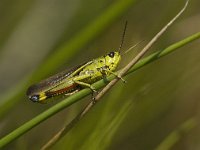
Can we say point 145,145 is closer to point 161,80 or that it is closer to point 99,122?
point 161,80

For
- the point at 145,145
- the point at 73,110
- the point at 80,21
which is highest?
the point at 80,21

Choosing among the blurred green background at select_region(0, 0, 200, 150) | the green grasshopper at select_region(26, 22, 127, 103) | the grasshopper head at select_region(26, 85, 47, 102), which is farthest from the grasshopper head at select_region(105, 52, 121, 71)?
the grasshopper head at select_region(26, 85, 47, 102)

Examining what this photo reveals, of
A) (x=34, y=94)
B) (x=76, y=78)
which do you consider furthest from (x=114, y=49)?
(x=34, y=94)

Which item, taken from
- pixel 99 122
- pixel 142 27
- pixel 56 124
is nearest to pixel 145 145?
pixel 56 124

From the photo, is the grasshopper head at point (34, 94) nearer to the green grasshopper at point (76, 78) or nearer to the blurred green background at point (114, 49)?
the green grasshopper at point (76, 78)

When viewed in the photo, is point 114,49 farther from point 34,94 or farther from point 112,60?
point 34,94

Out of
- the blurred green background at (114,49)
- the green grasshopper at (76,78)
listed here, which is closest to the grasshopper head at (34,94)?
the green grasshopper at (76,78)

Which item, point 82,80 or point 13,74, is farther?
point 13,74

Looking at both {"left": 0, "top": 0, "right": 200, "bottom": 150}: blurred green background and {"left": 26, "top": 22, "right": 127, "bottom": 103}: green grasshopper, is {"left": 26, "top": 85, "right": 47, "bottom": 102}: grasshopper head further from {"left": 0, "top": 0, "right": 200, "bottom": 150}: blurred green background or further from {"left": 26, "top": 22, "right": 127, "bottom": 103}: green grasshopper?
{"left": 0, "top": 0, "right": 200, "bottom": 150}: blurred green background
